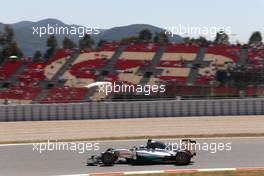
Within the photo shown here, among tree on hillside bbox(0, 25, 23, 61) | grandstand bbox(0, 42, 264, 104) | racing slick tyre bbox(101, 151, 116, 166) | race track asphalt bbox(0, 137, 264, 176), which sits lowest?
race track asphalt bbox(0, 137, 264, 176)

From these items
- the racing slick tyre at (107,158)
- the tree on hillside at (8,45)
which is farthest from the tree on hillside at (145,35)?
the racing slick tyre at (107,158)

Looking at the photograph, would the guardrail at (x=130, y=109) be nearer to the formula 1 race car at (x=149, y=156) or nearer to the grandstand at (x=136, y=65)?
the formula 1 race car at (x=149, y=156)

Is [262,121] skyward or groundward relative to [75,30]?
groundward

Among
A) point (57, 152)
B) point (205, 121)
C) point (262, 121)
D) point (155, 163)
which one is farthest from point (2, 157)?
point (262, 121)

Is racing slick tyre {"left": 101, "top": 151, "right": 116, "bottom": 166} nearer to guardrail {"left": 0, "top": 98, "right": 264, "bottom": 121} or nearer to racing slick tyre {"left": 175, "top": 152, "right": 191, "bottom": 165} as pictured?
racing slick tyre {"left": 175, "top": 152, "right": 191, "bottom": 165}

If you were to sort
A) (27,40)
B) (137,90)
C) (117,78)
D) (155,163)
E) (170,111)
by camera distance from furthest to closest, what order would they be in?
1. (27,40)
2. (117,78)
3. (137,90)
4. (170,111)
5. (155,163)

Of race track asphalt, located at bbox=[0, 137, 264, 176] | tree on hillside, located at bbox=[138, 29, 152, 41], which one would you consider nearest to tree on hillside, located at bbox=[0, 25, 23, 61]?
tree on hillside, located at bbox=[138, 29, 152, 41]

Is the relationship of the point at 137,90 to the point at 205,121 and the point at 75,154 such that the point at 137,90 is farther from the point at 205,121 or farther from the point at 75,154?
the point at 75,154

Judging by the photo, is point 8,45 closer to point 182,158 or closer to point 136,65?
point 136,65
